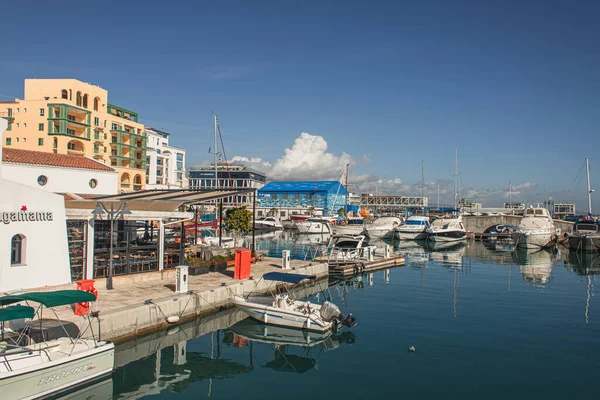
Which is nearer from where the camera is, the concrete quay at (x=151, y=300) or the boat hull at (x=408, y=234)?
the concrete quay at (x=151, y=300)

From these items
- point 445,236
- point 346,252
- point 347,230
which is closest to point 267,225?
point 347,230

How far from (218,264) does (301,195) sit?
100701mm

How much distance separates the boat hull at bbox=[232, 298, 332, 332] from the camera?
1978 centimetres

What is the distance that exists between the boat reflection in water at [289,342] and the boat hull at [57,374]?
5174 mm

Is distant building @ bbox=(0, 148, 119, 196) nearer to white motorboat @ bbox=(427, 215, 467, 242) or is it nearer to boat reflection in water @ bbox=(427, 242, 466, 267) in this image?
boat reflection in water @ bbox=(427, 242, 466, 267)

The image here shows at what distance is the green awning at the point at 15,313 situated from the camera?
11758 mm

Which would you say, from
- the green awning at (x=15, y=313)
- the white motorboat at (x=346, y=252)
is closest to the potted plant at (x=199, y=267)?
the white motorboat at (x=346, y=252)

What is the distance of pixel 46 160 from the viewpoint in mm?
32656

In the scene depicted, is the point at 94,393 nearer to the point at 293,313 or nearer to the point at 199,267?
the point at 293,313

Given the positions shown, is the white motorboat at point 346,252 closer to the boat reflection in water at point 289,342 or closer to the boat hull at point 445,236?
the boat reflection in water at point 289,342

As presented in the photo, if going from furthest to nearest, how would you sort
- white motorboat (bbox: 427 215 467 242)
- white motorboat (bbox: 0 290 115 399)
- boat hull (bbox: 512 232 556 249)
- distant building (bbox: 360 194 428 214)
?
distant building (bbox: 360 194 428 214), white motorboat (bbox: 427 215 467 242), boat hull (bbox: 512 232 556 249), white motorboat (bbox: 0 290 115 399)

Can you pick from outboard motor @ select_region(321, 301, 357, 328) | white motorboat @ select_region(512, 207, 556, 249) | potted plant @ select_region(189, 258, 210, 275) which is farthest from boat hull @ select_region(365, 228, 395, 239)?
A: outboard motor @ select_region(321, 301, 357, 328)

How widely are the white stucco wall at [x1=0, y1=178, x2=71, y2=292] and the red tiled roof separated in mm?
13765

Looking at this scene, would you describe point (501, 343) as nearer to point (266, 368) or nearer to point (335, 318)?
point (335, 318)
